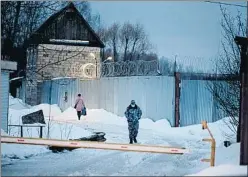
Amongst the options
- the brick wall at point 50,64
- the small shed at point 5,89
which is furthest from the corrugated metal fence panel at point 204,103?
the small shed at point 5,89

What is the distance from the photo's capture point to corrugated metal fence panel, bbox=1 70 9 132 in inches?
298

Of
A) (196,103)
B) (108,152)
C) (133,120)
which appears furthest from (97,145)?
(196,103)

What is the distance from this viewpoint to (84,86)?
8.56 m

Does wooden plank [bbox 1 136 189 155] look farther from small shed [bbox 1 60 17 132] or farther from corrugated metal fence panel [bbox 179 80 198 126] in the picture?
corrugated metal fence panel [bbox 179 80 198 126]

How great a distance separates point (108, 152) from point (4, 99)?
2074mm

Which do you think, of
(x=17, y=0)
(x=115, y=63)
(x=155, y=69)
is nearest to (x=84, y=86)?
(x=115, y=63)

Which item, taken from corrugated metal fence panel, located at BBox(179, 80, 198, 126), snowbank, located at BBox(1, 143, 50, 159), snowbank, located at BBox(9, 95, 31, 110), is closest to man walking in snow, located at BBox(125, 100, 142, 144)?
corrugated metal fence panel, located at BBox(179, 80, 198, 126)

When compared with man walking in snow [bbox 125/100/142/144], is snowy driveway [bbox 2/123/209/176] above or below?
below

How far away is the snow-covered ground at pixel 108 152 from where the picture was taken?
6648 millimetres

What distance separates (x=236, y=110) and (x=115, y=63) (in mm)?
2521

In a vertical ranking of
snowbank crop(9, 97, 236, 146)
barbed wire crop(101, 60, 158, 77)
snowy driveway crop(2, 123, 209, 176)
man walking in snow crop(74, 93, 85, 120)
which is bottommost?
snowy driveway crop(2, 123, 209, 176)

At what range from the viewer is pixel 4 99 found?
300 inches

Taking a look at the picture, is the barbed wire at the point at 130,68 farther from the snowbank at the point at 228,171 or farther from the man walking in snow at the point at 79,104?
the snowbank at the point at 228,171

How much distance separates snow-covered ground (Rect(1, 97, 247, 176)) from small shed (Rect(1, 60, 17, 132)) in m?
0.11
